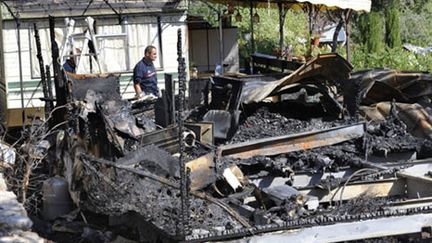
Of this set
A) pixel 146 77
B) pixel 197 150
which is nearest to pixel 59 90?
pixel 197 150

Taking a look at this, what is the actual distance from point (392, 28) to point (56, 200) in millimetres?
24929

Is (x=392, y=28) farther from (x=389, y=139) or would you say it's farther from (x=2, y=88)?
(x=389, y=139)

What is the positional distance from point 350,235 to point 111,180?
2137 millimetres

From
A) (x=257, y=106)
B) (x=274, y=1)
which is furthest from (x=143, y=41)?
(x=257, y=106)

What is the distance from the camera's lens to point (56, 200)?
784 centimetres

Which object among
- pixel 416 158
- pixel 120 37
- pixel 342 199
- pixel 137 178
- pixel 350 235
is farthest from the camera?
pixel 120 37

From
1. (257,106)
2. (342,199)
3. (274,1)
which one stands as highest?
(274,1)

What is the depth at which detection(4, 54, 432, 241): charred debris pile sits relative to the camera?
6.50 m

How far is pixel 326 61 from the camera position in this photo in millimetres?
9516

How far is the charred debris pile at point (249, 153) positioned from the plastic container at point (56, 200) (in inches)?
7.4

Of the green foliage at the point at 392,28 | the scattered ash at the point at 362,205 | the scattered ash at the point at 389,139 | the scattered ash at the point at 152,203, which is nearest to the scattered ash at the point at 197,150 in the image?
the scattered ash at the point at 152,203

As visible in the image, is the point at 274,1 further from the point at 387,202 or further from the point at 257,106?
the point at 387,202

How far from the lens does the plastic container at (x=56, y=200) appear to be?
782cm

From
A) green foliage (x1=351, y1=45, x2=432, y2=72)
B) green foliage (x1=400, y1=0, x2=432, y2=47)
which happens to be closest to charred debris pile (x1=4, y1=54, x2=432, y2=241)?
green foliage (x1=351, y1=45, x2=432, y2=72)
